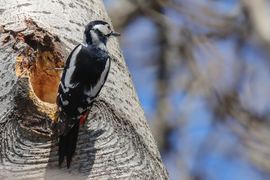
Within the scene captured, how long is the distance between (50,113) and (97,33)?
83 centimetres

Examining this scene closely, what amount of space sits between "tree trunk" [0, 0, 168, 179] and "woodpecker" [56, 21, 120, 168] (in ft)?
0.17

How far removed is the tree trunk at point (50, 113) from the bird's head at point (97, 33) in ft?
0.23

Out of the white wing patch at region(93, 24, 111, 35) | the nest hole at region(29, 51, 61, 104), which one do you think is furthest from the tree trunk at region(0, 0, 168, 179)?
the white wing patch at region(93, 24, 111, 35)

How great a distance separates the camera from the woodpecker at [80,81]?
1.88 m

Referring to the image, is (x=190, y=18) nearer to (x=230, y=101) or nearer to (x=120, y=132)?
(x=230, y=101)

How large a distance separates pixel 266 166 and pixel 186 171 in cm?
152

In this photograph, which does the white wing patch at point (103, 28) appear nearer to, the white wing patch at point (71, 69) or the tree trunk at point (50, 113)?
the tree trunk at point (50, 113)

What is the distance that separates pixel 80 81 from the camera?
2.40 meters

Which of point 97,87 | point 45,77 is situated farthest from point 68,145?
point 45,77

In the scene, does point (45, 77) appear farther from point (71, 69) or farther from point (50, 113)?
point (50, 113)

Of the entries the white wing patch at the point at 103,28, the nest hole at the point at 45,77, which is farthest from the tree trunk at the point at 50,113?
the white wing patch at the point at 103,28

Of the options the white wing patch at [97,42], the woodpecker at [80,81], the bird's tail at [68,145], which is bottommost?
the bird's tail at [68,145]

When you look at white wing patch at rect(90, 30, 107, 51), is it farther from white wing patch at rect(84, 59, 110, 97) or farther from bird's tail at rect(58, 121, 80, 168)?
bird's tail at rect(58, 121, 80, 168)

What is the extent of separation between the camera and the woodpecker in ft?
6.17
